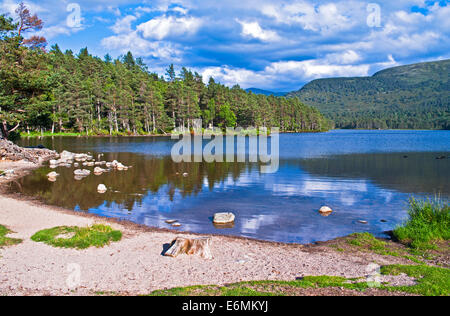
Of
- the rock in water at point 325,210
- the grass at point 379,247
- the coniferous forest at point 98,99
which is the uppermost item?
the coniferous forest at point 98,99

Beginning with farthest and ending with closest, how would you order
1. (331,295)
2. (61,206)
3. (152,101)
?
(152,101), (61,206), (331,295)

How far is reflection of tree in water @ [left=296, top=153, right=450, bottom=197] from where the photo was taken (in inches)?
1200

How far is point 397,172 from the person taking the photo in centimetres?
3922

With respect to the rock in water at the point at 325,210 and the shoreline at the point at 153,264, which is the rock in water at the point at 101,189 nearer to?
the shoreline at the point at 153,264

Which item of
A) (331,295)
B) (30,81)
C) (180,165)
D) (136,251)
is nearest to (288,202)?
(136,251)

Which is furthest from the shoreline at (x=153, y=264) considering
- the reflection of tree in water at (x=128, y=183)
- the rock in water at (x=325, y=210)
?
the reflection of tree in water at (x=128, y=183)

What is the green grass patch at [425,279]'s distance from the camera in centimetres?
857

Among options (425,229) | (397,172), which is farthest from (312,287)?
(397,172)

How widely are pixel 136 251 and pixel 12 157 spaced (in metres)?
36.5

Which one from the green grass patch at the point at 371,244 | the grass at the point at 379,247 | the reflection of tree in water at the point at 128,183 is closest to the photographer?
the grass at the point at 379,247

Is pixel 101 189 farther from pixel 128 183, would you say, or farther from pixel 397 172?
pixel 397 172

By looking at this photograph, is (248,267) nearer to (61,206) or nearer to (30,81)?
(61,206)

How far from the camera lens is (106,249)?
524 inches

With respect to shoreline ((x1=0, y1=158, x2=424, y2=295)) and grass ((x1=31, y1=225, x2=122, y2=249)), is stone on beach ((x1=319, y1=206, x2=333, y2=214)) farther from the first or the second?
grass ((x1=31, y1=225, x2=122, y2=249))
